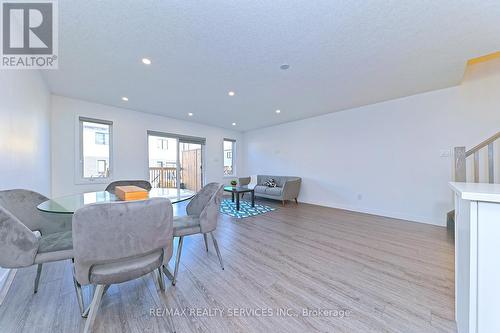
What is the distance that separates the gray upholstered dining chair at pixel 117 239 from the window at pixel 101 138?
4.19m

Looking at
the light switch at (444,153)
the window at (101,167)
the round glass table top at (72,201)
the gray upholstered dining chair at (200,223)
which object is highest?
the light switch at (444,153)

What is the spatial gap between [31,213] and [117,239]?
150cm

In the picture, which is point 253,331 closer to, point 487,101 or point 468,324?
point 468,324

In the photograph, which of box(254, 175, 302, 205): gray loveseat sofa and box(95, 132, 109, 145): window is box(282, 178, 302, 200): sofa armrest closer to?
box(254, 175, 302, 205): gray loveseat sofa

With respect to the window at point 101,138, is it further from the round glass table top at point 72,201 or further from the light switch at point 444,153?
the light switch at point 444,153

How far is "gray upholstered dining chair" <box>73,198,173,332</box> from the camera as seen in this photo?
3.09ft

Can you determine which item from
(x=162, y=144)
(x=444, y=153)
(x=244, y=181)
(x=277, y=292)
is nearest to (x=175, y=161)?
A: (x=162, y=144)

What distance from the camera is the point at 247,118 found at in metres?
5.26

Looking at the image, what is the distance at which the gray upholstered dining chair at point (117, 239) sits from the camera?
0.94 metres

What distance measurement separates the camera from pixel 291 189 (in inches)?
197

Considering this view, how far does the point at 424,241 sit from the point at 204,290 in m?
3.06

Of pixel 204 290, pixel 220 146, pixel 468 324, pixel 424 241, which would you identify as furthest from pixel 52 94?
pixel 424 241

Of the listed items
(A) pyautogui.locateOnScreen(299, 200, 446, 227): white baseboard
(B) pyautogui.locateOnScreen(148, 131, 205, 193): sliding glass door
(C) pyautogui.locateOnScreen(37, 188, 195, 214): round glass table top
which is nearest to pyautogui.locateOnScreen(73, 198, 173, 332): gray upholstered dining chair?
(C) pyautogui.locateOnScreen(37, 188, 195, 214): round glass table top

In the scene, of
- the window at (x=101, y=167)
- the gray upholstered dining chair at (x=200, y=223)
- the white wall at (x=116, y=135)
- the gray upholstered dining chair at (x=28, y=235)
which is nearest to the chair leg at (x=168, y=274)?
the gray upholstered dining chair at (x=200, y=223)
